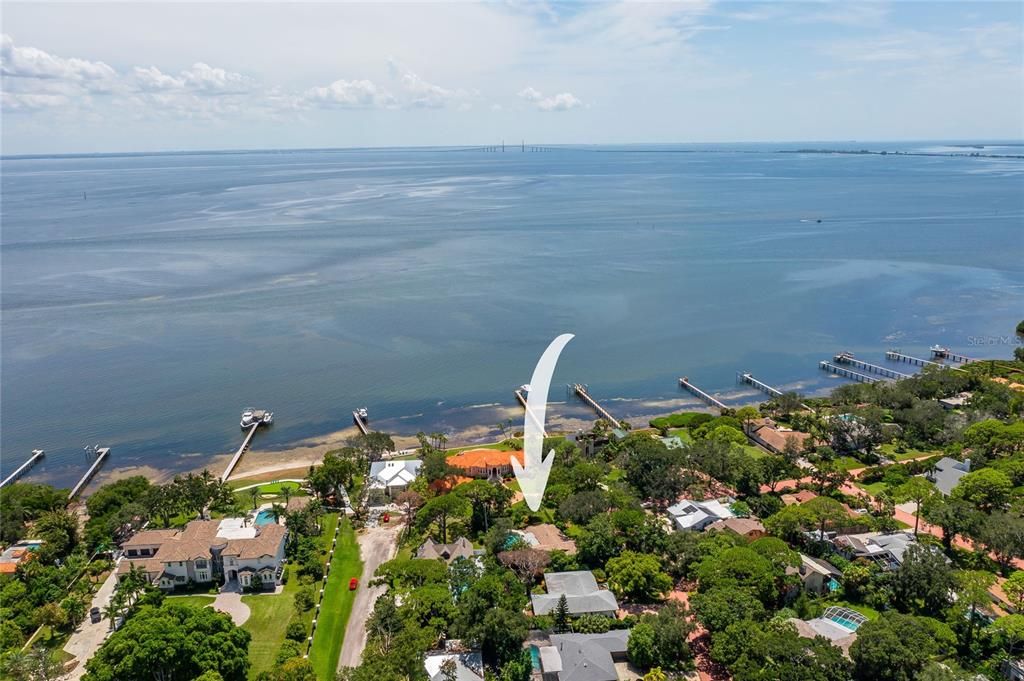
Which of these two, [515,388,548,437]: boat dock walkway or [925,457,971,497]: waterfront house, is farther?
[515,388,548,437]: boat dock walkway

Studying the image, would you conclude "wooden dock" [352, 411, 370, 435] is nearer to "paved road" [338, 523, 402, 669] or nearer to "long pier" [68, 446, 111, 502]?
"paved road" [338, 523, 402, 669]

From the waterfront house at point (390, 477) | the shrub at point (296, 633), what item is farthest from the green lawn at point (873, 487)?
the shrub at point (296, 633)

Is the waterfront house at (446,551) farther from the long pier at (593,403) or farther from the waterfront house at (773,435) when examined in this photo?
the waterfront house at (773,435)

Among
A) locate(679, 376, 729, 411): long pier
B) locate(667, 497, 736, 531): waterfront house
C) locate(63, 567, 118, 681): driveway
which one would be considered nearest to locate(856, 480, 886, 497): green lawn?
locate(667, 497, 736, 531): waterfront house

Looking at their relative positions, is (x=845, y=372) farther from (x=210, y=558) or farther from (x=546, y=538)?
(x=210, y=558)

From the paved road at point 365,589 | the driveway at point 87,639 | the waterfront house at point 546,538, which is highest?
the waterfront house at point 546,538

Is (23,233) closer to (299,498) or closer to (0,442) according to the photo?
(0,442)

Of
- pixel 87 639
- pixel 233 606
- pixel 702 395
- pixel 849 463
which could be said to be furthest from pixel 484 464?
pixel 702 395
